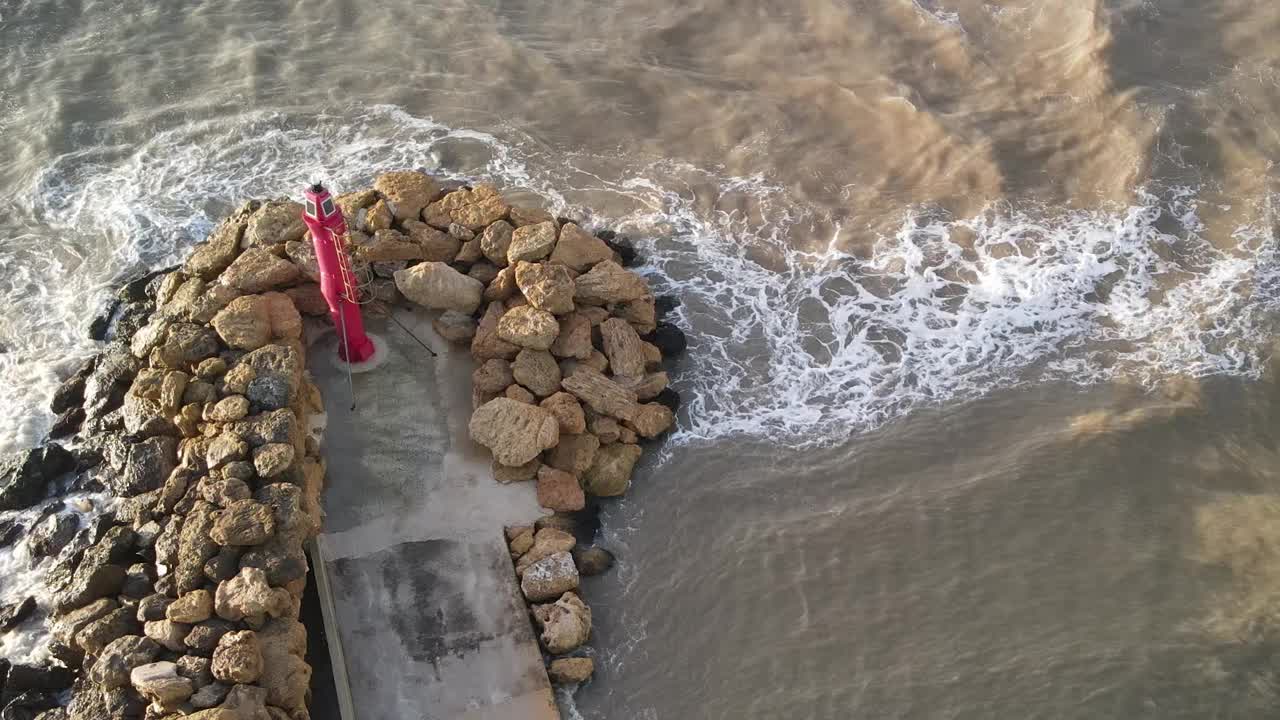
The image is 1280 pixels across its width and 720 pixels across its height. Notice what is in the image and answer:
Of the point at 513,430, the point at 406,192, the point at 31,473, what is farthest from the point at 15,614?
the point at 406,192

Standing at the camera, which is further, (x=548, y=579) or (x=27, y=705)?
(x=548, y=579)

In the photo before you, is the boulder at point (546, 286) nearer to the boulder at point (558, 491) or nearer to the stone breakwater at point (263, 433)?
the stone breakwater at point (263, 433)

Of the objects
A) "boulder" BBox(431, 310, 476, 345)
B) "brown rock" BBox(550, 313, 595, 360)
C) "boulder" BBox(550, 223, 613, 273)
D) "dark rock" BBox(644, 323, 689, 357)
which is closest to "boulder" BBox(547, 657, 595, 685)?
"brown rock" BBox(550, 313, 595, 360)

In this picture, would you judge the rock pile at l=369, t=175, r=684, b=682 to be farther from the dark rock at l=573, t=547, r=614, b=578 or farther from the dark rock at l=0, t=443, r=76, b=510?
the dark rock at l=0, t=443, r=76, b=510

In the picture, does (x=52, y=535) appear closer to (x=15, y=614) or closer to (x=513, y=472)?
(x=15, y=614)

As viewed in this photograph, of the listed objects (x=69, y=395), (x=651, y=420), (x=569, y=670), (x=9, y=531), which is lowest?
(x=9, y=531)

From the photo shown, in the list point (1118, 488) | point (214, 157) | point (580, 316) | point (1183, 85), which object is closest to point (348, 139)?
point (214, 157)

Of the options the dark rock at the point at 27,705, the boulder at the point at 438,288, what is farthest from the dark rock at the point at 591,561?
the dark rock at the point at 27,705
